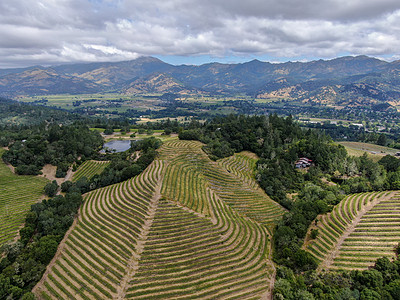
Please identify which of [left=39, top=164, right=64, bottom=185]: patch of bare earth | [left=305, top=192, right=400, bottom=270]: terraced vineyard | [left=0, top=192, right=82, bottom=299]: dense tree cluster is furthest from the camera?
[left=39, top=164, right=64, bottom=185]: patch of bare earth

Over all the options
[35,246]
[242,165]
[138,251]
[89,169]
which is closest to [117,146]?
[89,169]

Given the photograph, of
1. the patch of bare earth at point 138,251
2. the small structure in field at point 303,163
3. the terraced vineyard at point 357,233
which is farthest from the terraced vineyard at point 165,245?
the small structure in field at point 303,163

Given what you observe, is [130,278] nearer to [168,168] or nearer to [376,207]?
[168,168]

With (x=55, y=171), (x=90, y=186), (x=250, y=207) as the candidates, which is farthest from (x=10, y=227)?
(x=250, y=207)

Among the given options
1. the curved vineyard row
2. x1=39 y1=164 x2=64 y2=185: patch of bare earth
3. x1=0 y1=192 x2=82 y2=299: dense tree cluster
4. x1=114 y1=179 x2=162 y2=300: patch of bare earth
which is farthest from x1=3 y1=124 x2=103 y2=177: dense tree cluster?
the curved vineyard row

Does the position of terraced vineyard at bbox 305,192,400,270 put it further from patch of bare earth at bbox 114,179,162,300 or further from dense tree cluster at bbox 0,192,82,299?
dense tree cluster at bbox 0,192,82,299

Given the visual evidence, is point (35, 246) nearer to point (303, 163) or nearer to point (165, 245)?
point (165, 245)
